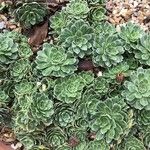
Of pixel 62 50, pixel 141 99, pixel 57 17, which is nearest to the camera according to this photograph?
pixel 141 99

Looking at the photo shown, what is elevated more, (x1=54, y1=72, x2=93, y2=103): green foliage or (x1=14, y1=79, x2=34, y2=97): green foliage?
→ (x1=54, y1=72, x2=93, y2=103): green foliage

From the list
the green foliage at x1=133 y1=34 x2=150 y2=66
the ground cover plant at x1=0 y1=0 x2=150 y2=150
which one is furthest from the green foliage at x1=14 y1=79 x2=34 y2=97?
the green foliage at x1=133 y1=34 x2=150 y2=66

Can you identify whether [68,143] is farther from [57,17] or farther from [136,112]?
[57,17]

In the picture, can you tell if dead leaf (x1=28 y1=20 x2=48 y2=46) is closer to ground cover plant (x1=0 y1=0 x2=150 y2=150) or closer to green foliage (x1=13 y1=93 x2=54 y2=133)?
ground cover plant (x1=0 y1=0 x2=150 y2=150)

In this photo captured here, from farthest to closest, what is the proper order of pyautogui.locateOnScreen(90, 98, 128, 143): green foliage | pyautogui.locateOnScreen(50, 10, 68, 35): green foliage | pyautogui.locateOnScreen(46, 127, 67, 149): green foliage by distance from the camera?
1. pyautogui.locateOnScreen(50, 10, 68, 35): green foliage
2. pyautogui.locateOnScreen(46, 127, 67, 149): green foliage
3. pyautogui.locateOnScreen(90, 98, 128, 143): green foliage

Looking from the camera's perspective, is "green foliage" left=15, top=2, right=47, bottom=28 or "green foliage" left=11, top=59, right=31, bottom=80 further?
"green foliage" left=15, top=2, right=47, bottom=28

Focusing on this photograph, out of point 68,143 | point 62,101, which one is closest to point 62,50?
point 62,101

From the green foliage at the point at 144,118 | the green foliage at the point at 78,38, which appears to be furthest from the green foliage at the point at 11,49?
the green foliage at the point at 144,118
